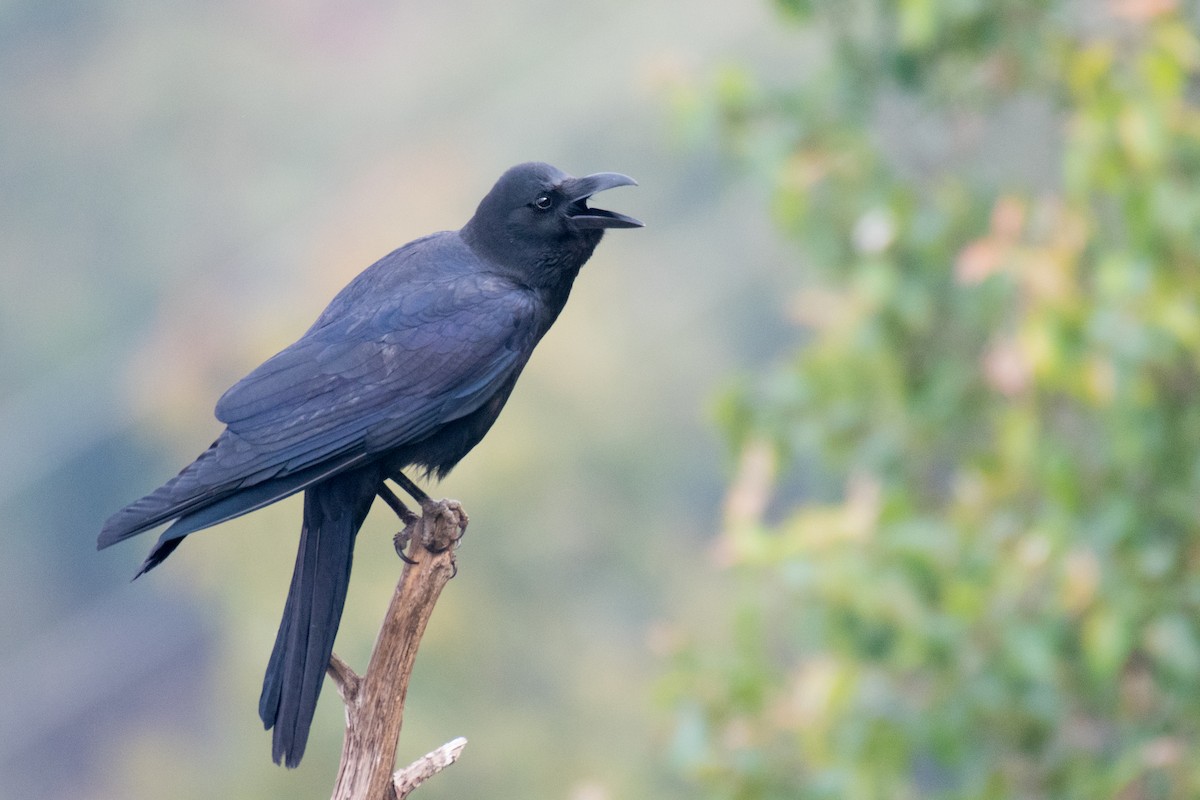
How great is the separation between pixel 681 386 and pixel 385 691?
16.3 metres

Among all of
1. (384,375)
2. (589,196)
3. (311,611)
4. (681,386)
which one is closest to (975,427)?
(589,196)

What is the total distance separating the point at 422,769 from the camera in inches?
128

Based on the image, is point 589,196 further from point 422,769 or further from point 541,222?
point 422,769

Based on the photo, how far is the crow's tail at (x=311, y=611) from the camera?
10.2 ft

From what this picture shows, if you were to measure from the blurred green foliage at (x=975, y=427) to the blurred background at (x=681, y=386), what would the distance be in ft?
0.06

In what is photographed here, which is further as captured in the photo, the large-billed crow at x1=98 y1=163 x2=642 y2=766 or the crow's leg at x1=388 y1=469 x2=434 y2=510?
the crow's leg at x1=388 y1=469 x2=434 y2=510

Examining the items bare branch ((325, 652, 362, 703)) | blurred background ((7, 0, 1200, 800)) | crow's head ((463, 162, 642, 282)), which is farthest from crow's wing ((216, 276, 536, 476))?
blurred background ((7, 0, 1200, 800))

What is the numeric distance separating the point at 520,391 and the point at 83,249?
7.20 meters

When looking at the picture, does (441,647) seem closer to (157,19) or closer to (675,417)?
(675,417)

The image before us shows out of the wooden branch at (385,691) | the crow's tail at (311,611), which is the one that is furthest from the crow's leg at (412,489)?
the wooden branch at (385,691)

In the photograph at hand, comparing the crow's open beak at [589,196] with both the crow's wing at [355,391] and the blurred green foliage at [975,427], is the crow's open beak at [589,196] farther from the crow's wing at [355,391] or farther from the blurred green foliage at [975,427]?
the blurred green foliage at [975,427]

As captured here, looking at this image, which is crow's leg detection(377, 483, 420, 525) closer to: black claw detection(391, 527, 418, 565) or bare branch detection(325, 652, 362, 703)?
black claw detection(391, 527, 418, 565)

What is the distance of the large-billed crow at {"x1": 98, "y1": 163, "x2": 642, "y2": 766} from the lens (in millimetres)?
3135

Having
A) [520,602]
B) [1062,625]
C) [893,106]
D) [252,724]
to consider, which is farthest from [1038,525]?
[252,724]
